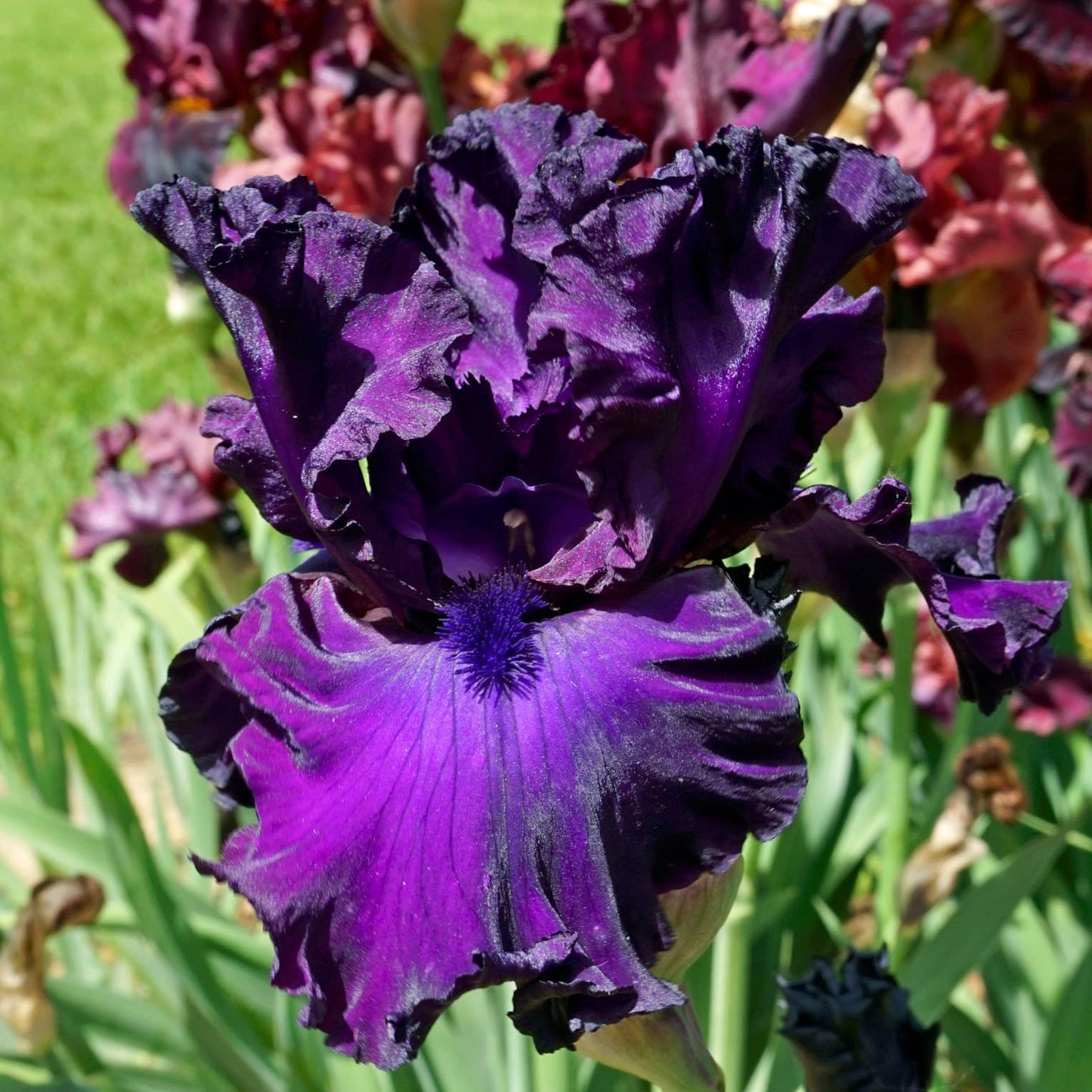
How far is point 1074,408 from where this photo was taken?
139cm

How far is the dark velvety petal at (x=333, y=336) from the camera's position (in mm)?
621

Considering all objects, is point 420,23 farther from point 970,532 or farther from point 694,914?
point 694,914

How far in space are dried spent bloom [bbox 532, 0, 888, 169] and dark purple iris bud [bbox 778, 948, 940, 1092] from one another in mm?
608

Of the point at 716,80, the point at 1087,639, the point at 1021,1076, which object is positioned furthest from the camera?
the point at 1087,639

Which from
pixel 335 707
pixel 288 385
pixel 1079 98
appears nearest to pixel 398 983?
pixel 335 707

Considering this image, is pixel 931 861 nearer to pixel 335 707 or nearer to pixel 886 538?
pixel 886 538

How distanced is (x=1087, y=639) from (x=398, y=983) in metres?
1.65

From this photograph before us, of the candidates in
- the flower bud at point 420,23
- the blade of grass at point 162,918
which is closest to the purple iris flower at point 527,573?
the blade of grass at point 162,918

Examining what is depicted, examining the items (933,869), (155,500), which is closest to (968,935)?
(933,869)

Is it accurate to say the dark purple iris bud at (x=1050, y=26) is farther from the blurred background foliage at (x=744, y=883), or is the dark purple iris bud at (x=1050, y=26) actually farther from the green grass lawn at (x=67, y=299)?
the green grass lawn at (x=67, y=299)

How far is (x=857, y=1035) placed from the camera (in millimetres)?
788

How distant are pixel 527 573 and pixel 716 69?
1.96ft

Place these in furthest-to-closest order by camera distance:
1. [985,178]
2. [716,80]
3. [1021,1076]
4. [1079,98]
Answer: [1079,98], [1021,1076], [985,178], [716,80]

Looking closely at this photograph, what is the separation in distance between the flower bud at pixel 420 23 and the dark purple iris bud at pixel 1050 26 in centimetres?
63
